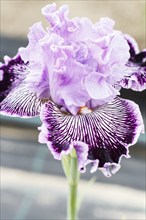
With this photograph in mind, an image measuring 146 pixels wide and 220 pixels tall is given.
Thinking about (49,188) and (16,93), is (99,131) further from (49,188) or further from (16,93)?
(49,188)

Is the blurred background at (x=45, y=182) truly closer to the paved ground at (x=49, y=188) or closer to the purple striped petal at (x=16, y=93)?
the paved ground at (x=49, y=188)

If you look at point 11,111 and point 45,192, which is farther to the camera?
point 45,192

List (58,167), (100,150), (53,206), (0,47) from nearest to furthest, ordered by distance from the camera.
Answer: (100,150)
(53,206)
(58,167)
(0,47)

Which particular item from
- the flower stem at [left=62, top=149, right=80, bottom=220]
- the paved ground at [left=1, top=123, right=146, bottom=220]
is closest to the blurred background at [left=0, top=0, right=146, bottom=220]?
the paved ground at [left=1, top=123, right=146, bottom=220]

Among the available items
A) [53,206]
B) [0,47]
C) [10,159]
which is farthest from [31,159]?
[0,47]

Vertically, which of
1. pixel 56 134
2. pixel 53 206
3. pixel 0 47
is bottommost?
pixel 53 206

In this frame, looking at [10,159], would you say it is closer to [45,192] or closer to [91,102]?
[45,192]

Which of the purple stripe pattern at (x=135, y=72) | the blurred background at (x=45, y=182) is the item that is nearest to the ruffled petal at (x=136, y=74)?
the purple stripe pattern at (x=135, y=72)
